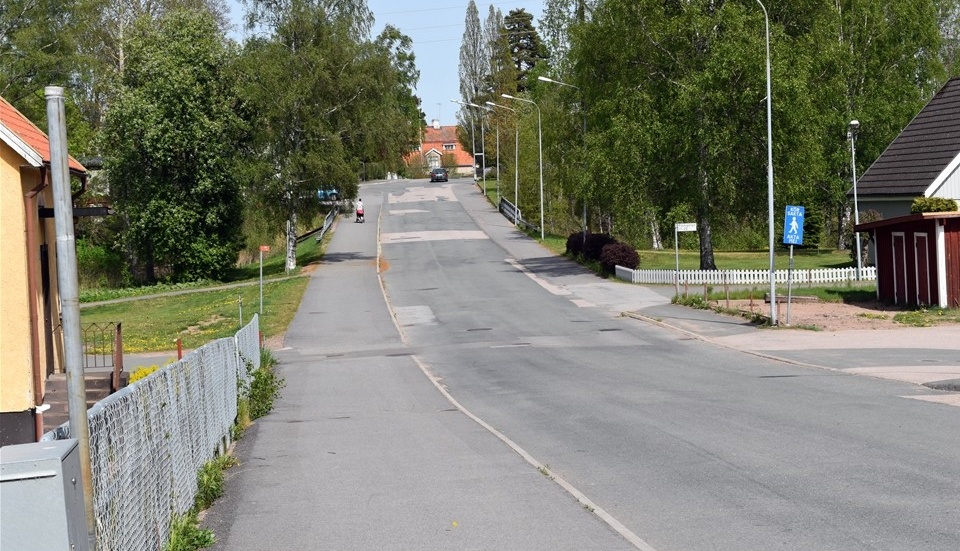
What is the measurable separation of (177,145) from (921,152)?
33947mm

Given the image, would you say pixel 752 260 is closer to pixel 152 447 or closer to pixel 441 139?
pixel 152 447

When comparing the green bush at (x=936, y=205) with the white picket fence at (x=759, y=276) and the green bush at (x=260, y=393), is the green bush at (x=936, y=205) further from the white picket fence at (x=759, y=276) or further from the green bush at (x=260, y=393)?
the green bush at (x=260, y=393)

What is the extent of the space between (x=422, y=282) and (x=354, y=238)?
21.7 meters

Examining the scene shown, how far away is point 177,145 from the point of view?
52469 mm

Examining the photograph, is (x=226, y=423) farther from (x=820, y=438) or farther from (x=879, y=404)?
(x=879, y=404)

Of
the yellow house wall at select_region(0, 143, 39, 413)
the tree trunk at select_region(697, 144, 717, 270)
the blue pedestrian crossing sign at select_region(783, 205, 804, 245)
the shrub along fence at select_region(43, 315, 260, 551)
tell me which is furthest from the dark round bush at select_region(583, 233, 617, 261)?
the shrub along fence at select_region(43, 315, 260, 551)

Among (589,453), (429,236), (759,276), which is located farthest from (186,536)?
(429,236)

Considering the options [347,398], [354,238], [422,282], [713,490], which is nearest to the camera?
[713,490]

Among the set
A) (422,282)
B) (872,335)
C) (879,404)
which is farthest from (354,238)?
(879,404)

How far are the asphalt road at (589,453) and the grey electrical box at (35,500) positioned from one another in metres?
3.81

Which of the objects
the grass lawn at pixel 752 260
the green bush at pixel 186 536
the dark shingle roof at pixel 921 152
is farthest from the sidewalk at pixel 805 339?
the green bush at pixel 186 536

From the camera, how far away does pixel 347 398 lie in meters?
20.8

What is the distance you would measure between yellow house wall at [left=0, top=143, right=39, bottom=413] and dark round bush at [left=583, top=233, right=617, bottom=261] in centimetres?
3553

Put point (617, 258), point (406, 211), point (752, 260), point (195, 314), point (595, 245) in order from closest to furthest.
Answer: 1. point (195, 314)
2. point (617, 258)
3. point (595, 245)
4. point (752, 260)
5. point (406, 211)
